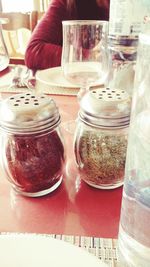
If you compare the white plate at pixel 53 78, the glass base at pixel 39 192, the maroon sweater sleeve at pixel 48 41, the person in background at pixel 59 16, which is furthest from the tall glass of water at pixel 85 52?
the person in background at pixel 59 16

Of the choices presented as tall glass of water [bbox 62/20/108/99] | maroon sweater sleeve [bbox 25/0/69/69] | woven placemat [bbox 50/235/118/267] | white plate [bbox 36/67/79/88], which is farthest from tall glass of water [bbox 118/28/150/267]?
maroon sweater sleeve [bbox 25/0/69/69]

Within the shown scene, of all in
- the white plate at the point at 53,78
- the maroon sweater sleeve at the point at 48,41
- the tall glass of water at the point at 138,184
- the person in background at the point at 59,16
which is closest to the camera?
Answer: the tall glass of water at the point at 138,184

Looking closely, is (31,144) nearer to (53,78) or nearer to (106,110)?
(106,110)

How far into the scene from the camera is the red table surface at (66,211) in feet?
1.12

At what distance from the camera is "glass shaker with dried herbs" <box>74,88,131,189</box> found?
1.19 feet

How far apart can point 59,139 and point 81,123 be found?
34mm

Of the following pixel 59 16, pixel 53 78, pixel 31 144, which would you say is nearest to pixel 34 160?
pixel 31 144

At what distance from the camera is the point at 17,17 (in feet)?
5.17

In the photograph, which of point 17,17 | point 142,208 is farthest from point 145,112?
point 17,17

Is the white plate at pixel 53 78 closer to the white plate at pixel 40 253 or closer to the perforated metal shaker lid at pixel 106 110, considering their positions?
the perforated metal shaker lid at pixel 106 110

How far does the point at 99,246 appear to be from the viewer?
Result: 0.32 meters

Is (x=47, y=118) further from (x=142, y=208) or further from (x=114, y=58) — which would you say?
(x=114, y=58)

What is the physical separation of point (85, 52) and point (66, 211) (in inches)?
12.6

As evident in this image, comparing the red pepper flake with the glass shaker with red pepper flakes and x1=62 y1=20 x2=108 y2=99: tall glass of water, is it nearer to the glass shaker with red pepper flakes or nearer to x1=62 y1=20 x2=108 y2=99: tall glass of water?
the glass shaker with red pepper flakes
